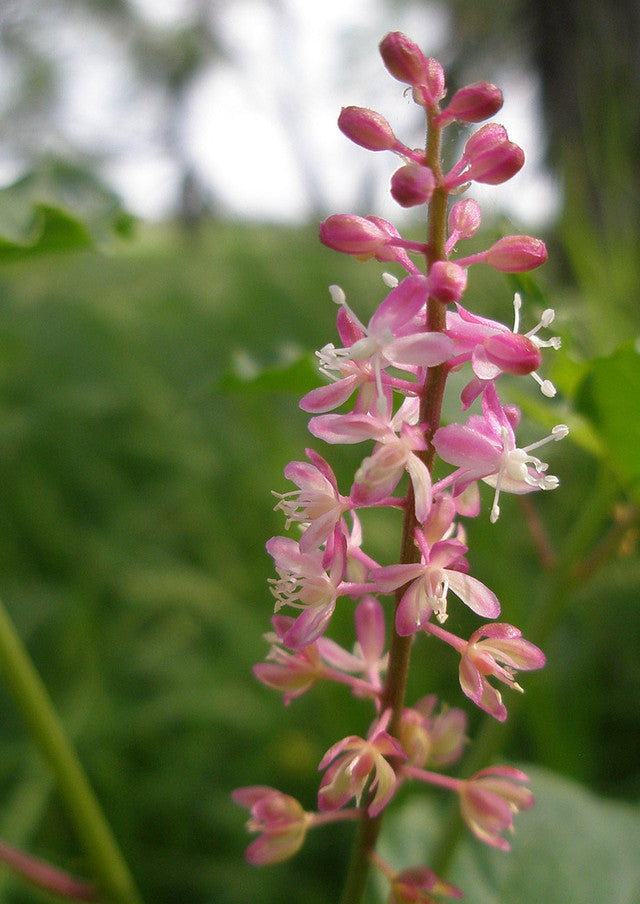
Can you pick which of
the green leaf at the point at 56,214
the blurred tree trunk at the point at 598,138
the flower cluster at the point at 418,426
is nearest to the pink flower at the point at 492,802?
the flower cluster at the point at 418,426

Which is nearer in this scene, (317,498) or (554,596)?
(317,498)

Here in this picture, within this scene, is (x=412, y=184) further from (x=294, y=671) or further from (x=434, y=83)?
(x=294, y=671)

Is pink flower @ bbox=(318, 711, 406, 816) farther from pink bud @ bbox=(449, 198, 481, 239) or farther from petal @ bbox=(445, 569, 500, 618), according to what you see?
pink bud @ bbox=(449, 198, 481, 239)

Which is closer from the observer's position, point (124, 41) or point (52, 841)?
point (52, 841)

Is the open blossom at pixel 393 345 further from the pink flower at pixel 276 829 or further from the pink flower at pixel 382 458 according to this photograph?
the pink flower at pixel 276 829

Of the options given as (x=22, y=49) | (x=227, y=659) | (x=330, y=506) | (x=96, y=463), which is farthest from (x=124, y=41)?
(x=330, y=506)

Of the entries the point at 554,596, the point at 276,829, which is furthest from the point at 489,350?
the point at 554,596

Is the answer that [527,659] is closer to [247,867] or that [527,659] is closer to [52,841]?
[247,867]
